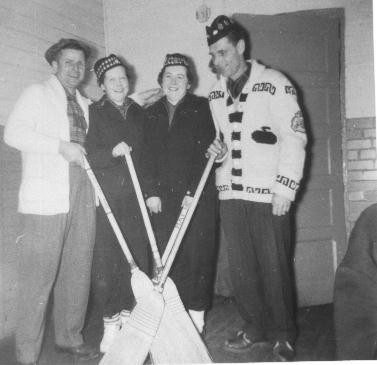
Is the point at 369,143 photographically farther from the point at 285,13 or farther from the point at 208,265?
the point at 208,265

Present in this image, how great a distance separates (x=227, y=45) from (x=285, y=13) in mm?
735

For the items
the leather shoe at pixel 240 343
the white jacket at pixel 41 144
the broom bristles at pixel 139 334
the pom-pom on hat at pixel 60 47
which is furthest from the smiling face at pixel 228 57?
the leather shoe at pixel 240 343

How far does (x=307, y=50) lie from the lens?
2.31 meters

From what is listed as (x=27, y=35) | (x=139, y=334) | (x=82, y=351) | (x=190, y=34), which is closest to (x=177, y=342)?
(x=139, y=334)

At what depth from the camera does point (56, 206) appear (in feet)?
5.53

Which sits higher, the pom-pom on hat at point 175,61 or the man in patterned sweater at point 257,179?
the pom-pom on hat at point 175,61

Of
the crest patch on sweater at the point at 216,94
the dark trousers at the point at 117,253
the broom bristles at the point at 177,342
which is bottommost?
the broom bristles at the point at 177,342

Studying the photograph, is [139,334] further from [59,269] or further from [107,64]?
[107,64]

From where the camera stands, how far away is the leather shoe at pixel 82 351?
174 cm

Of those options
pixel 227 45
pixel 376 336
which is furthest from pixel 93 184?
pixel 376 336

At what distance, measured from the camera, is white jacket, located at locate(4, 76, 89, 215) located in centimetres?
167

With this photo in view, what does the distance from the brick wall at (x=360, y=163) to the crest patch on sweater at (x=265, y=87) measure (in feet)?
2.35

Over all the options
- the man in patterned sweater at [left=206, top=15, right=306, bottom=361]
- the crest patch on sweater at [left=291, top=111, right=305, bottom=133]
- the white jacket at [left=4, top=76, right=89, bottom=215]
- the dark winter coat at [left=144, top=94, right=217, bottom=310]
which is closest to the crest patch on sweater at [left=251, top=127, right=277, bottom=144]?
the man in patterned sweater at [left=206, top=15, right=306, bottom=361]

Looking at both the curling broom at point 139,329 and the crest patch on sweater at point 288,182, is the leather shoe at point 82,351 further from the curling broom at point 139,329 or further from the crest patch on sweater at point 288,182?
the crest patch on sweater at point 288,182
